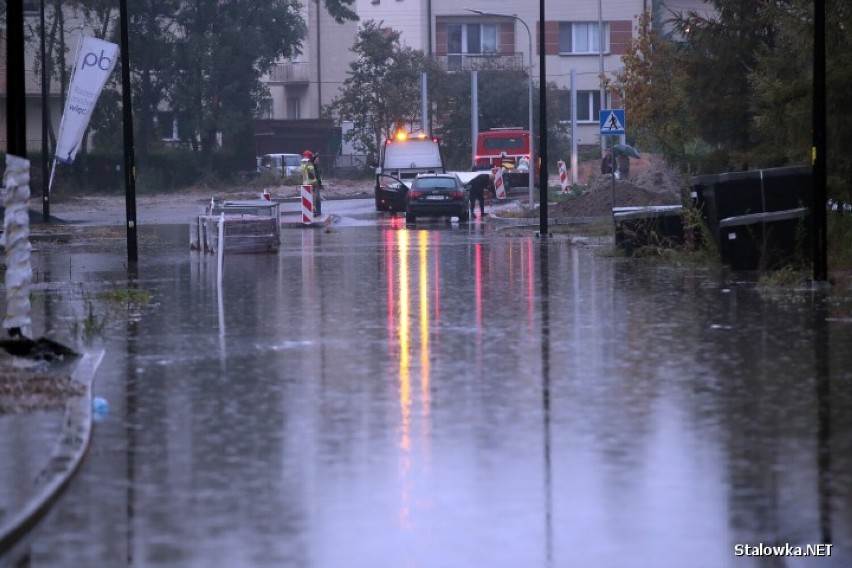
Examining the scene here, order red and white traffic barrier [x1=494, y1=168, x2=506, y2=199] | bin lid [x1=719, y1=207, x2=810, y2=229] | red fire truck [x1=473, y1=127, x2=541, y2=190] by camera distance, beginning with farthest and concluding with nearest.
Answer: red fire truck [x1=473, y1=127, x2=541, y2=190] → red and white traffic barrier [x1=494, y1=168, x2=506, y2=199] → bin lid [x1=719, y1=207, x2=810, y2=229]

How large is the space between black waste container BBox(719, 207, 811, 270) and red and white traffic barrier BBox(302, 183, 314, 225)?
20404 millimetres

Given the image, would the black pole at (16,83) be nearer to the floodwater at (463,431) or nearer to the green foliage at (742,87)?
the floodwater at (463,431)

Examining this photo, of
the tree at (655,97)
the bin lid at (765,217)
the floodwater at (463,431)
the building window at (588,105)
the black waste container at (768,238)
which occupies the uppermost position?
the building window at (588,105)

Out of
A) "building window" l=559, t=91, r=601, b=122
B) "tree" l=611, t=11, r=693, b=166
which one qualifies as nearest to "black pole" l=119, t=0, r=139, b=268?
"tree" l=611, t=11, r=693, b=166

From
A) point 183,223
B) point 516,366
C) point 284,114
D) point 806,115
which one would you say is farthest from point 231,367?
point 284,114

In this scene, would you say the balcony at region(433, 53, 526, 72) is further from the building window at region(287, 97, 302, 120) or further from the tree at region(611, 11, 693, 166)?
the tree at region(611, 11, 693, 166)

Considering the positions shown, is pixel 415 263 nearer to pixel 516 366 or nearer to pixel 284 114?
pixel 516 366

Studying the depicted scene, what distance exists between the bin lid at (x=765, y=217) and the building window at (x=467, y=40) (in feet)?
206

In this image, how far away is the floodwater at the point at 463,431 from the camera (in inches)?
286

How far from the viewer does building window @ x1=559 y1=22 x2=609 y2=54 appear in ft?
280

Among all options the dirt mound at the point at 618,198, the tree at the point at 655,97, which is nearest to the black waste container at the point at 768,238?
the tree at the point at 655,97

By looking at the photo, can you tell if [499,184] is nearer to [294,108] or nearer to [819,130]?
[294,108]

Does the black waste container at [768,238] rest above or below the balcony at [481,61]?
below

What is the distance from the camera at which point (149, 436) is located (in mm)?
10133
